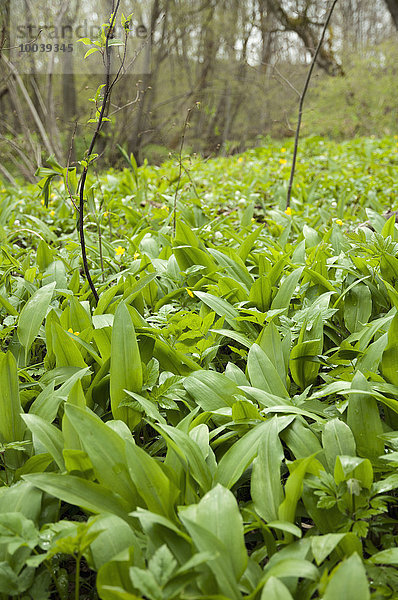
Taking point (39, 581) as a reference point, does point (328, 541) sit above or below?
above

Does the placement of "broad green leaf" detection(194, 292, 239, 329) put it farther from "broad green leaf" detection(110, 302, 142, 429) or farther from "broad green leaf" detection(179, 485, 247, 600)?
"broad green leaf" detection(179, 485, 247, 600)

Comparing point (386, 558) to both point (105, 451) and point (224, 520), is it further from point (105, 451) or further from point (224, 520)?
point (105, 451)

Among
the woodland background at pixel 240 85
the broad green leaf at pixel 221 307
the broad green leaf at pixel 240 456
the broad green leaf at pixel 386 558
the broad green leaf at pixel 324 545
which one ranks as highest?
the woodland background at pixel 240 85

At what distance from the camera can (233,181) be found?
17.1ft

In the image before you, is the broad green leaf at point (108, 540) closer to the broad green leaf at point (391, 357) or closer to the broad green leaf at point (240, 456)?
the broad green leaf at point (240, 456)

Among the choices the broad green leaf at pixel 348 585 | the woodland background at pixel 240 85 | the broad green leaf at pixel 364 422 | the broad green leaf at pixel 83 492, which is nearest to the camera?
the broad green leaf at pixel 348 585

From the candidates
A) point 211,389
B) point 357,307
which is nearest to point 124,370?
point 211,389

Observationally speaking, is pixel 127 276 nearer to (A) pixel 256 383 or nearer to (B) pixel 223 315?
(B) pixel 223 315

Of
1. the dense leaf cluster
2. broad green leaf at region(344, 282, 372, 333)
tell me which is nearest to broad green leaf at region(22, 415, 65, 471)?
the dense leaf cluster

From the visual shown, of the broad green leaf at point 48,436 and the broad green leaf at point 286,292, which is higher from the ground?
the broad green leaf at point 286,292

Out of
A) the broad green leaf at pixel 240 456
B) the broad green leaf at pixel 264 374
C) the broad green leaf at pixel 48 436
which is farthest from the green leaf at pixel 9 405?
the broad green leaf at pixel 264 374

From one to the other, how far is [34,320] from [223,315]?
743 millimetres

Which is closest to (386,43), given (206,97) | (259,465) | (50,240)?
(206,97)

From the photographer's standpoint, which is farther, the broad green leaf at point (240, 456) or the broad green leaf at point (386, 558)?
the broad green leaf at point (240, 456)
